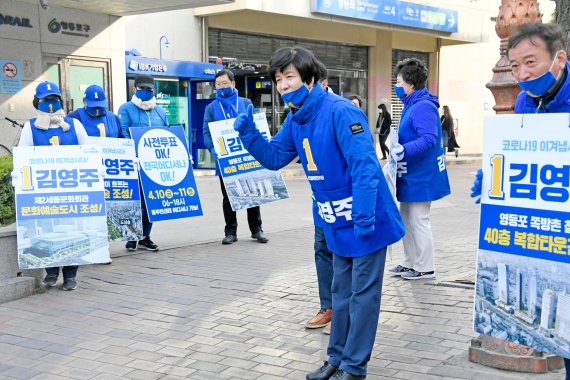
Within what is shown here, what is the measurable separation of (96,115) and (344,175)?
167 inches

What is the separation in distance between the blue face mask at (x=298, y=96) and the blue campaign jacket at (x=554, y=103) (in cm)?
119

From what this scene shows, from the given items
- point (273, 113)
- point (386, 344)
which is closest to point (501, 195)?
point (386, 344)

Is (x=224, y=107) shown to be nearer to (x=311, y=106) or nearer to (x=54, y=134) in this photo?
(x=54, y=134)

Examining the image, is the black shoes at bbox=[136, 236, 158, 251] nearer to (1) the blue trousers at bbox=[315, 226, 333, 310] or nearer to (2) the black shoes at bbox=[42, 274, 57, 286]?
(2) the black shoes at bbox=[42, 274, 57, 286]

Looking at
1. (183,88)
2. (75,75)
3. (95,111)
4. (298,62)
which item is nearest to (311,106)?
(298,62)

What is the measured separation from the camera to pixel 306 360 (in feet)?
→ 14.2

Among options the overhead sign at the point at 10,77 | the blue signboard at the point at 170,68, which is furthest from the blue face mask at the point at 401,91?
the blue signboard at the point at 170,68

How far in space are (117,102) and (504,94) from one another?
38.8 ft

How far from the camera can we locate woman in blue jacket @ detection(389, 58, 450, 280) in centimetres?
595

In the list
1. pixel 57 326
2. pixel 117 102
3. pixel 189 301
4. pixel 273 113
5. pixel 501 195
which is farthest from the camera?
pixel 273 113

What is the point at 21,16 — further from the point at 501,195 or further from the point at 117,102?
the point at 501,195

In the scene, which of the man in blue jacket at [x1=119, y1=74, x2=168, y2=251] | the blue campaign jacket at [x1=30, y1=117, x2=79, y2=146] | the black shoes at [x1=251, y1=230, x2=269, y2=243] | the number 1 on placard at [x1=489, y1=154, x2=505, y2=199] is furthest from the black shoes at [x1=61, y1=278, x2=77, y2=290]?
the number 1 on placard at [x1=489, y1=154, x2=505, y2=199]

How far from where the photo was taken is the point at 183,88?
17781 mm

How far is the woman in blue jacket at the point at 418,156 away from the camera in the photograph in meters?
5.95
